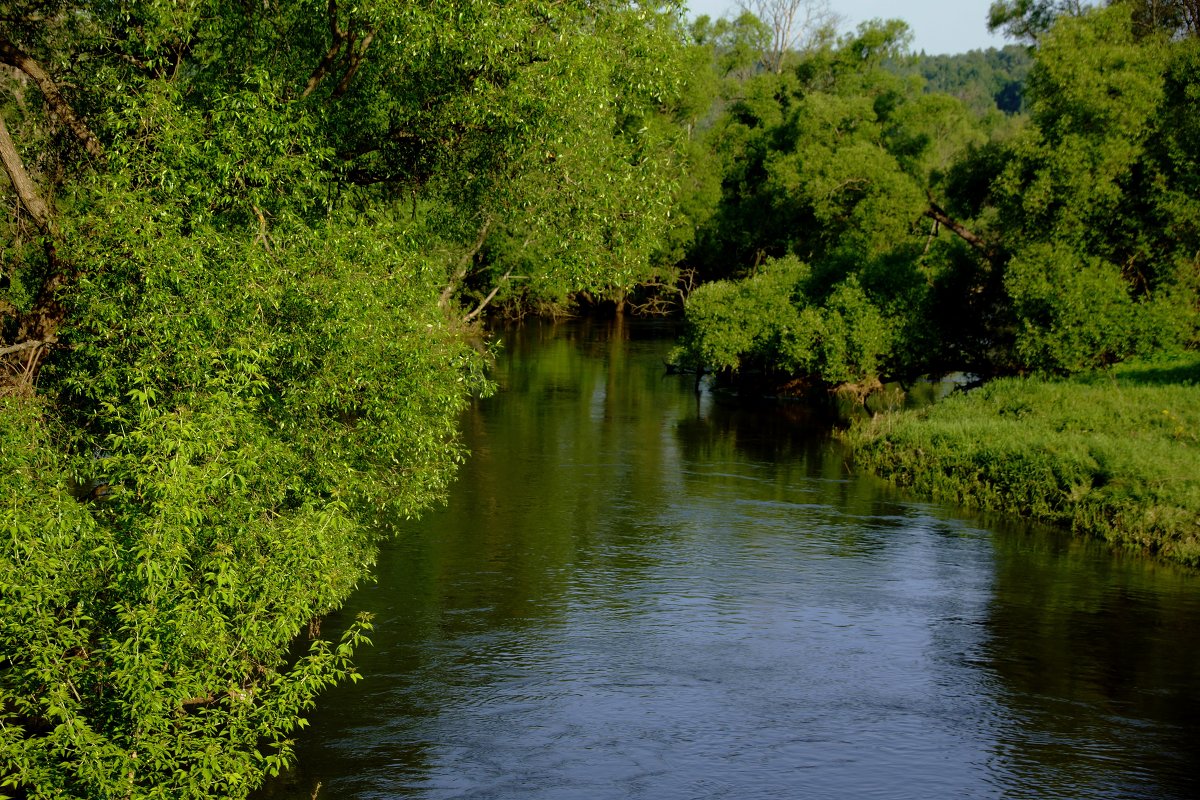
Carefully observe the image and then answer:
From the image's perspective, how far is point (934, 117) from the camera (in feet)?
202

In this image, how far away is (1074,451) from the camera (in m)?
32.1

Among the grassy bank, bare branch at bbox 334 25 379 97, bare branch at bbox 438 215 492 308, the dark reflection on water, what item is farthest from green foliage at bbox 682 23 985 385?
bare branch at bbox 334 25 379 97

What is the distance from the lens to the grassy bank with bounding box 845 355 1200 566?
29.5 metres

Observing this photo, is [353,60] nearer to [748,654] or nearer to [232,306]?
[232,306]

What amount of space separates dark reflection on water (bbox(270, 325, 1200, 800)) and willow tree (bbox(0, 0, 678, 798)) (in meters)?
3.02

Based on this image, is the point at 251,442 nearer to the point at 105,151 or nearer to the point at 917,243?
the point at 105,151

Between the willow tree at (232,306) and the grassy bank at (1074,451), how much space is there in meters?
16.5

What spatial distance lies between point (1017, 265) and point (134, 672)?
34800 mm

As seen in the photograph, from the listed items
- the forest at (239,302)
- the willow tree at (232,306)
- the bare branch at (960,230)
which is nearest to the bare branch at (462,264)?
the forest at (239,302)

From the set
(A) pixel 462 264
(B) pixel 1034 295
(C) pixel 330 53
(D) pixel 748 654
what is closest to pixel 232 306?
(C) pixel 330 53

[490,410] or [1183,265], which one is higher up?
[1183,265]

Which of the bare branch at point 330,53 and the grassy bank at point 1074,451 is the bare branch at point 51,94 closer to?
the bare branch at point 330,53

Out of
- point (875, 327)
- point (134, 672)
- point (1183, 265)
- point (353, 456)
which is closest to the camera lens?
point (134, 672)

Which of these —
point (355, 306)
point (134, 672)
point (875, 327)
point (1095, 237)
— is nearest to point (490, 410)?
point (875, 327)
